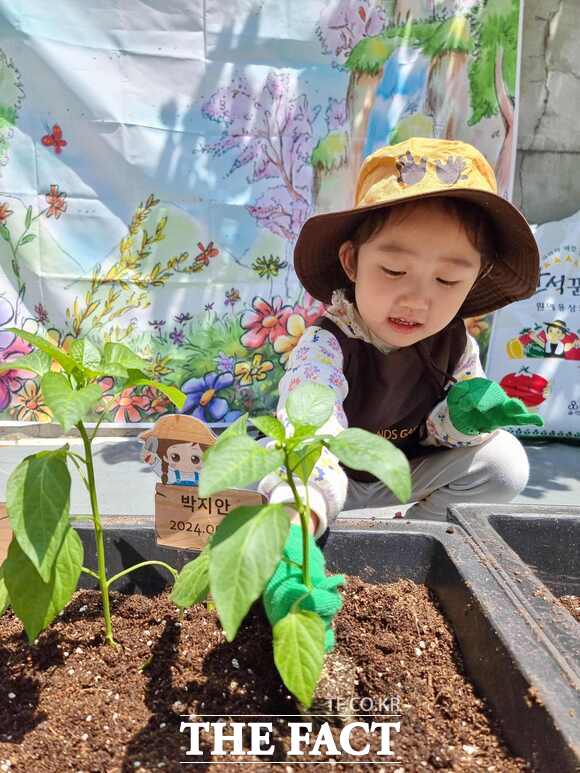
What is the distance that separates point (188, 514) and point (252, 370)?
6.63ft

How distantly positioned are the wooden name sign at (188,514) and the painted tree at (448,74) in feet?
7.75

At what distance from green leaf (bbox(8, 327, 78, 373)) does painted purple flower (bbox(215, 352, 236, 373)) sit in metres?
2.12

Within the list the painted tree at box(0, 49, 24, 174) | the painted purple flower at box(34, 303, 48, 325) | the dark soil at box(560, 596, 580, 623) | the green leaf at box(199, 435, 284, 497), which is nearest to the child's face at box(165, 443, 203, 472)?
the green leaf at box(199, 435, 284, 497)

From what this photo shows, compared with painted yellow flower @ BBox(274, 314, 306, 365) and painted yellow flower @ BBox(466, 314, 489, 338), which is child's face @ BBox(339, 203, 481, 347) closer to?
painted yellow flower @ BBox(274, 314, 306, 365)

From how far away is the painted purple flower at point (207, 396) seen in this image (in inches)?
109

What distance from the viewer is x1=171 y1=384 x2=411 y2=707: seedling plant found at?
1.46ft

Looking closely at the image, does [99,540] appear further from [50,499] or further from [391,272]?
[391,272]

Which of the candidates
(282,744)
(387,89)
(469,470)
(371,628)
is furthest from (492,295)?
(387,89)

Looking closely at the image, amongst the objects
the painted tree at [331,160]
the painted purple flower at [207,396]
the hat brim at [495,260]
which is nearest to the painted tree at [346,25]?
the painted tree at [331,160]

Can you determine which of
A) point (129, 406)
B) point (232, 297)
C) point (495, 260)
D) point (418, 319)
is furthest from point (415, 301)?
point (129, 406)

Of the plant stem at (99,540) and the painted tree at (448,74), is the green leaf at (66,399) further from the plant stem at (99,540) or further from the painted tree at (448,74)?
the painted tree at (448,74)

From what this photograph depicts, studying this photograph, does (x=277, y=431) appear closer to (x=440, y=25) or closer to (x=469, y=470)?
(x=469, y=470)

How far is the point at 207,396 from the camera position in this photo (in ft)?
9.14

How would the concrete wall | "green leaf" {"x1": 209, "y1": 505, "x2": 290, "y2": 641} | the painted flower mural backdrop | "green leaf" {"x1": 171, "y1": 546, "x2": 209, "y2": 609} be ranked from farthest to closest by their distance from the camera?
1. the concrete wall
2. the painted flower mural backdrop
3. "green leaf" {"x1": 171, "y1": 546, "x2": 209, "y2": 609}
4. "green leaf" {"x1": 209, "y1": 505, "x2": 290, "y2": 641}
